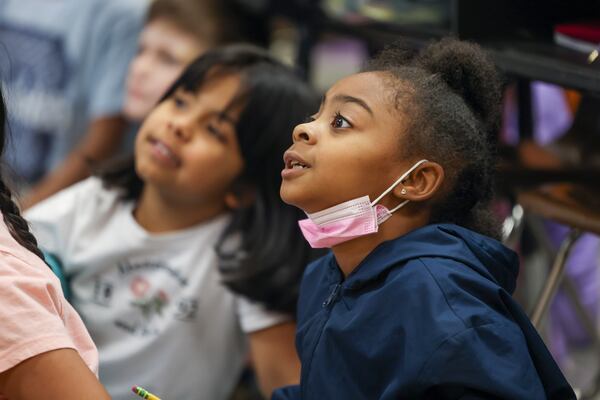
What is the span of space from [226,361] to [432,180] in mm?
793

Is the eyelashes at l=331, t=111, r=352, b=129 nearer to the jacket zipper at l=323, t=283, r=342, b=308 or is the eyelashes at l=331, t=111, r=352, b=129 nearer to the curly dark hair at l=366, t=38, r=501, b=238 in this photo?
the curly dark hair at l=366, t=38, r=501, b=238

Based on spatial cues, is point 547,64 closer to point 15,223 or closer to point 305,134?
point 305,134

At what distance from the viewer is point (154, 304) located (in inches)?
67.2

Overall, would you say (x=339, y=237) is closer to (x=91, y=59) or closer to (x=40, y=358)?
(x=40, y=358)

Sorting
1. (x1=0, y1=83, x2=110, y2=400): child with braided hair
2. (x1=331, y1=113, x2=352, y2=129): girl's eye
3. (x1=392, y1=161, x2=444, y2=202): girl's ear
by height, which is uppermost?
(x1=331, y1=113, x2=352, y2=129): girl's eye

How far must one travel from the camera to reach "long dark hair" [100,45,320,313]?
1666mm

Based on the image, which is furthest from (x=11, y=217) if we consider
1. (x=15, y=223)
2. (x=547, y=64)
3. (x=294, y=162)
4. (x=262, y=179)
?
(x=547, y=64)

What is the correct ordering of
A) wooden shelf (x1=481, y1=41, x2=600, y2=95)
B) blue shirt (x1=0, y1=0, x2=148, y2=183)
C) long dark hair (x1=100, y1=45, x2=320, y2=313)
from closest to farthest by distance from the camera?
wooden shelf (x1=481, y1=41, x2=600, y2=95)
long dark hair (x1=100, y1=45, x2=320, y2=313)
blue shirt (x1=0, y1=0, x2=148, y2=183)

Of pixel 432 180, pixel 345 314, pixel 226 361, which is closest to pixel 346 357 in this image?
pixel 345 314

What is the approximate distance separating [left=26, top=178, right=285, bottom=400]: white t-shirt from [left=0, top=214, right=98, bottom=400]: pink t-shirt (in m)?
0.63

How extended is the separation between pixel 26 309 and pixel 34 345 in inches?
1.6

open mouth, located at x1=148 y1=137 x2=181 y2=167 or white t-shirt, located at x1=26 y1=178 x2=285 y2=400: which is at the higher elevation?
open mouth, located at x1=148 y1=137 x2=181 y2=167

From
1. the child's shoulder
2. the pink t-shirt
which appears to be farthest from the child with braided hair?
the child's shoulder

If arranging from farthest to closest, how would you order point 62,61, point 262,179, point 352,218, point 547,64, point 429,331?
1. point 62,61
2. point 262,179
3. point 547,64
4. point 352,218
5. point 429,331
